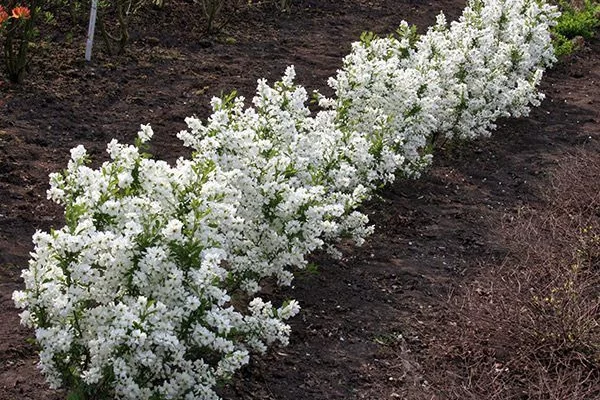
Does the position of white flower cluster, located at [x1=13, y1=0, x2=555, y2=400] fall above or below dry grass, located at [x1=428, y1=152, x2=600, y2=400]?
above

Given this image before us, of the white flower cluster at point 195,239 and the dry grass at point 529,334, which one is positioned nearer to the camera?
the white flower cluster at point 195,239

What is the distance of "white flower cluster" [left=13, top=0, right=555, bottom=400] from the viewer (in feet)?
10.7

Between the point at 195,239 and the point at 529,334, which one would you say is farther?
the point at 529,334

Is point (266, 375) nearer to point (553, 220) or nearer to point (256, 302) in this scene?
point (256, 302)

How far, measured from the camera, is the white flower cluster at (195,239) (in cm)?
325

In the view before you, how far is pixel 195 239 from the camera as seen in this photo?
3.37m

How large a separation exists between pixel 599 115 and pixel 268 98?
4770 millimetres

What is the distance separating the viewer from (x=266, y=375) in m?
4.22

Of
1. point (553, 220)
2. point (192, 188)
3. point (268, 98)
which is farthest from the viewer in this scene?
point (553, 220)

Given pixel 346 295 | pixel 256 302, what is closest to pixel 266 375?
pixel 256 302

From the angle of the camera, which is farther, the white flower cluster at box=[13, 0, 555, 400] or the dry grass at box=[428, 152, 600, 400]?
the dry grass at box=[428, 152, 600, 400]

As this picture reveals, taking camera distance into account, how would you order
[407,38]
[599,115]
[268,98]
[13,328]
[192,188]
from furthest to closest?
[599,115] < [407,38] < [268,98] < [13,328] < [192,188]

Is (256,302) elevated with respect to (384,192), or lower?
elevated

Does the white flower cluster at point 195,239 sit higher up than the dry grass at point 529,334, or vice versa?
the white flower cluster at point 195,239
